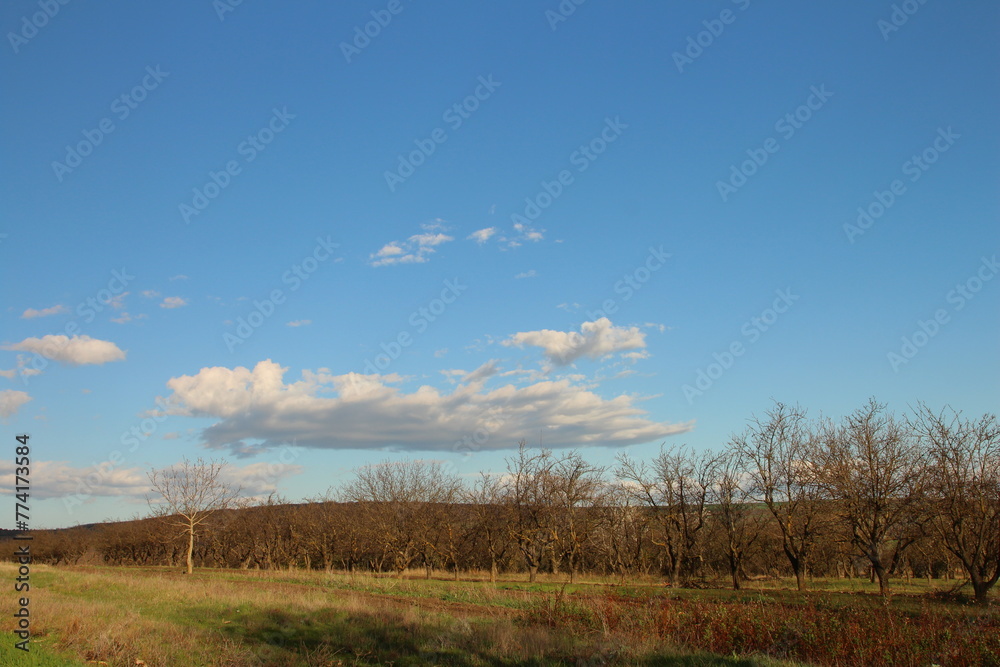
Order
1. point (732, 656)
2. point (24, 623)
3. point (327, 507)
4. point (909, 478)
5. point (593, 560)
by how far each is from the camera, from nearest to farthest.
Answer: point (732, 656) < point (24, 623) < point (909, 478) < point (593, 560) < point (327, 507)

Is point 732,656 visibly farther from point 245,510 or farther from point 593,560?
point 245,510

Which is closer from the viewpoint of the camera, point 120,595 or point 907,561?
point 120,595

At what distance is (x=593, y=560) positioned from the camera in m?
50.1

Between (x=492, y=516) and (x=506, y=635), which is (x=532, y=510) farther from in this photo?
(x=506, y=635)

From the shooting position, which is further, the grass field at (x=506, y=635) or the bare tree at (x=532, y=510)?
the bare tree at (x=532, y=510)

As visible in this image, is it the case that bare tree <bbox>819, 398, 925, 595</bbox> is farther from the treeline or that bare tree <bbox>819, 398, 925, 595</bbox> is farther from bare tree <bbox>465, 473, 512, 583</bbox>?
bare tree <bbox>465, 473, 512, 583</bbox>

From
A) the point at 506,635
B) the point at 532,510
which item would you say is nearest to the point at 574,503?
the point at 532,510

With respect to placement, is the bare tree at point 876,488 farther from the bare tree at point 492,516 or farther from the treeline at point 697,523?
the bare tree at point 492,516

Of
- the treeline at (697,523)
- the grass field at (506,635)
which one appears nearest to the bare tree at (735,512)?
the treeline at (697,523)

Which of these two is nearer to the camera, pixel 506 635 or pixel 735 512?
pixel 506 635

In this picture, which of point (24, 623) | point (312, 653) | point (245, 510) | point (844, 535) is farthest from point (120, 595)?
point (245, 510)

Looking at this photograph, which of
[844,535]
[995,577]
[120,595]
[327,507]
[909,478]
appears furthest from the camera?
[327,507]

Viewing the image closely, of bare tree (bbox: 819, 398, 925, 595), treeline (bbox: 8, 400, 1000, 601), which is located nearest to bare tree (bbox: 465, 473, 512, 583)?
treeline (bbox: 8, 400, 1000, 601)

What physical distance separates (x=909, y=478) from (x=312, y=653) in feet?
91.7
